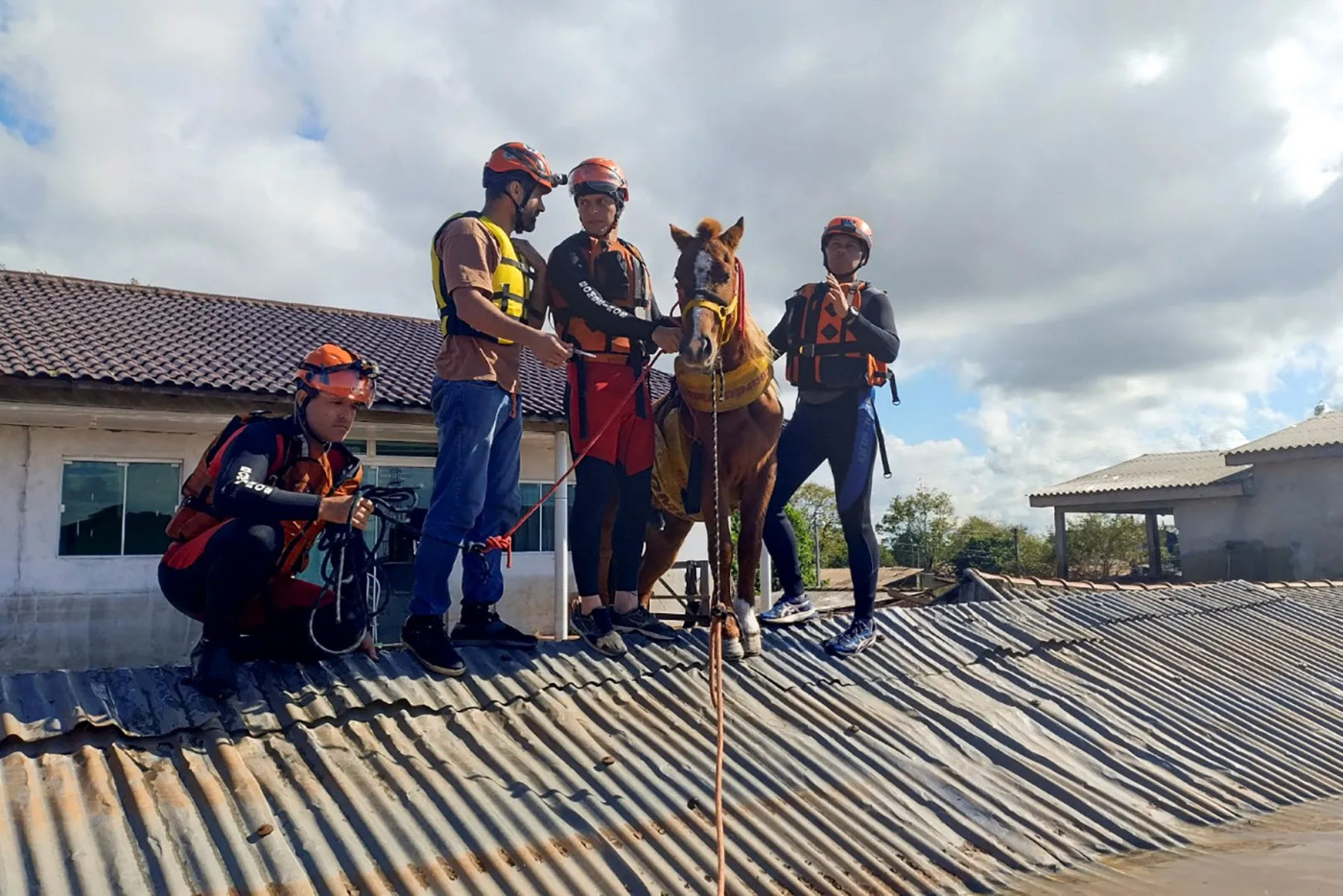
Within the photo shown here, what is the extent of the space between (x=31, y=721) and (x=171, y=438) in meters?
8.55

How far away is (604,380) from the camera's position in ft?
15.2

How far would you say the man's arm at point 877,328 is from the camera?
17.0 feet

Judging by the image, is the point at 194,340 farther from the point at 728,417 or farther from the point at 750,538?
the point at 750,538

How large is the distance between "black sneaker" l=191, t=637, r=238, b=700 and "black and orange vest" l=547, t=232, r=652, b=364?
7.06 ft

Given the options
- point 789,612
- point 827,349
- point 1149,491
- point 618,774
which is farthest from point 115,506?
point 1149,491

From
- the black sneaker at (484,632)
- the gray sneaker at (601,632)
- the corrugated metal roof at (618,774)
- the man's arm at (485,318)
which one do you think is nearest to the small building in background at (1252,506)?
the corrugated metal roof at (618,774)

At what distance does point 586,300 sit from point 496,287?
51 centimetres

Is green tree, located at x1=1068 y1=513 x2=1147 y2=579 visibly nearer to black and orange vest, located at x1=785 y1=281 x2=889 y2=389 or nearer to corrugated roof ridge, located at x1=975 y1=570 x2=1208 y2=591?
corrugated roof ridge, located at x1=975 y1=570 x2=1208 y2=591

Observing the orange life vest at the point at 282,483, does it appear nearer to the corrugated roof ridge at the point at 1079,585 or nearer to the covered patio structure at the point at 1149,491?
the corrugated roof ridge at the point at 1079,585

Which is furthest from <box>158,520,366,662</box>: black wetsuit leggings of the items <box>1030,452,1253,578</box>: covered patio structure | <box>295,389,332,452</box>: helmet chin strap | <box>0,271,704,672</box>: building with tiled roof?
<box>1030,452,1253,578</box>: covered patio structure

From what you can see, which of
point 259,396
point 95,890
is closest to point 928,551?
point 259,396

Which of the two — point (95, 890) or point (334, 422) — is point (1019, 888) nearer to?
point (95, 890)

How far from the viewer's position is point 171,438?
10.6 meters

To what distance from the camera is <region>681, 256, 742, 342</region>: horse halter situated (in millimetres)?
4316
